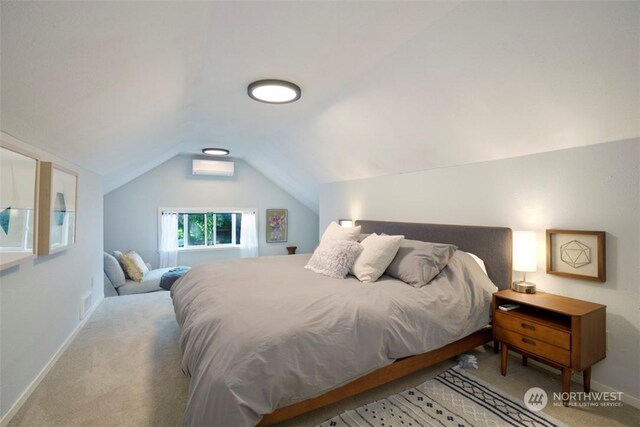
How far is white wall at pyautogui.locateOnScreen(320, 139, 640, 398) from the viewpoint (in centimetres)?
187

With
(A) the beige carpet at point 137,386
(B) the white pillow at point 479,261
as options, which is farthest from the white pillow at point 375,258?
(A) the beige carpet at point 137,386

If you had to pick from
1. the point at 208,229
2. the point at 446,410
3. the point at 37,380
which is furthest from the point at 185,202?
the point at 446,410

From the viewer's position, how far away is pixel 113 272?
13.8 ft

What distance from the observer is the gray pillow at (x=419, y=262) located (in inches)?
91.7

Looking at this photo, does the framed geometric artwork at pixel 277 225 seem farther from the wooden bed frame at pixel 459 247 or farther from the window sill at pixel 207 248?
the wooden bed frame at pixel 459 247

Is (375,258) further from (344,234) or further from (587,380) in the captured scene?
(587,380)

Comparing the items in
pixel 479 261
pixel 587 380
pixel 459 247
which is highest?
pixel 459 247

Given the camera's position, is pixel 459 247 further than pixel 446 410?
Yes

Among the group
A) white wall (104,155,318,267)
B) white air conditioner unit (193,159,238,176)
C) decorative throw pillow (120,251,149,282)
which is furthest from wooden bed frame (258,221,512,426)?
decorative throw pillow (120,251,149,282)

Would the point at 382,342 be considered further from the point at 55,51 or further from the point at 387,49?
the point at 55,51

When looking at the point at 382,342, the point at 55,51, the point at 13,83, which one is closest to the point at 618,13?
the point at 382,342

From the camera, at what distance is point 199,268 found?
2.91 m

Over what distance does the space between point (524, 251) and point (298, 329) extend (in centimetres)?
186

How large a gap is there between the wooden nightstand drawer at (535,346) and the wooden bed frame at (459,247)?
0.77 ft
